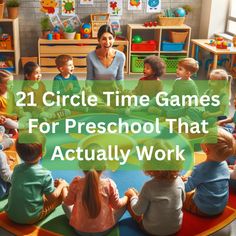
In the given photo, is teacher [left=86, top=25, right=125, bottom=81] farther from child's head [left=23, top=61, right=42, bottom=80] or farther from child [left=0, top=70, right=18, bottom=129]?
child [left=0, top=70, right=18, bottom=129]

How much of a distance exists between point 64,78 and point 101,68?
0.37 m

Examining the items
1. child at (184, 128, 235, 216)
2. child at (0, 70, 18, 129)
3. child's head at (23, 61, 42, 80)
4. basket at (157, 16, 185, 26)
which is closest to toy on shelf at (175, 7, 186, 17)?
basket at (157, 16, 185, 26)

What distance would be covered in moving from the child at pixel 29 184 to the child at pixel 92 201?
15cm

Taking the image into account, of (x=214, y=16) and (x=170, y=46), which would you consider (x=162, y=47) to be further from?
(x=214, y=16)

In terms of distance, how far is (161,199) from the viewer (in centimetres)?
194

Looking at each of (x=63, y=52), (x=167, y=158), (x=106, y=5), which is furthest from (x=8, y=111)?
(x=106, y=5)

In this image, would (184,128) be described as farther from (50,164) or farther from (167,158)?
(167,158)

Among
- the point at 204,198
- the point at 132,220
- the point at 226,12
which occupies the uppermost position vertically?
the point at 226,12

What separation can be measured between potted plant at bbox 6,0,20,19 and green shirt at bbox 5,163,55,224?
3.93 metres

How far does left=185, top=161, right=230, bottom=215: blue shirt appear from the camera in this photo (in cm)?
215

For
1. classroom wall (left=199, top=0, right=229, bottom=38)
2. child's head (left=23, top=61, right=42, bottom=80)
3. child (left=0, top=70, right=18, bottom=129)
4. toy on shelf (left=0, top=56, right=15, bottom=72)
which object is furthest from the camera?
classroom wall (left=199, top=0, right=229, bottom=38)

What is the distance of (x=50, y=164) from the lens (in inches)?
108

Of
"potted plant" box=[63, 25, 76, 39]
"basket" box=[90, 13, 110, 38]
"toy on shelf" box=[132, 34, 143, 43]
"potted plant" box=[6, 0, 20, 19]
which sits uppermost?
"potted plant" box=[6, 0, 20, 19]

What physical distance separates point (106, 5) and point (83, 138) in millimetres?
3301
